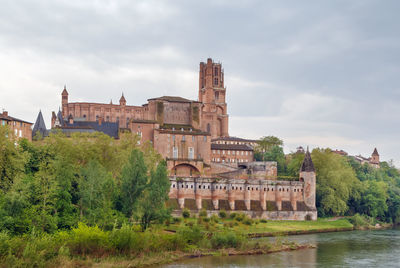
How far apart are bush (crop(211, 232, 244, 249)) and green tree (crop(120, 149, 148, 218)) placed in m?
7.37

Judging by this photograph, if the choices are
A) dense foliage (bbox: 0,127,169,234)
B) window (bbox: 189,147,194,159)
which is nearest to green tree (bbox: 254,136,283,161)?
window (bbox: 189,147,194,159)

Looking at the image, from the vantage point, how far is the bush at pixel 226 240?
138ft

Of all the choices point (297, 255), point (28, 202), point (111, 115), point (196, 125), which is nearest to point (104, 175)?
point (28, 202)

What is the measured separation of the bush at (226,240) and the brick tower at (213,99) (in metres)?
65.5

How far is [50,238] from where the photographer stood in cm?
3403

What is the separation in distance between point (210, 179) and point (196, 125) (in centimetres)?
2504

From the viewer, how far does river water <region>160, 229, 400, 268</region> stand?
38594mm

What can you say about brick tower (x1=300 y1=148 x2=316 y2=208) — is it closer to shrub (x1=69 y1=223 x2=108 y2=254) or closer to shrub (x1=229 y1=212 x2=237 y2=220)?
shrub (x1=229 y1=212 x2=237 y2=220)

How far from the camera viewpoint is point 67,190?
40.9 m

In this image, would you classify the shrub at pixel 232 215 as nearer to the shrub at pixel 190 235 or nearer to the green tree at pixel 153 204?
the green tree at pixel 153 204

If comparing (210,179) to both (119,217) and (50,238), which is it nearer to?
(119,217)

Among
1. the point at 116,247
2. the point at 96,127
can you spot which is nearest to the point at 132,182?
the point at 116,247

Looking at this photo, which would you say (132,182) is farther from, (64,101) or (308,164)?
(64,101)

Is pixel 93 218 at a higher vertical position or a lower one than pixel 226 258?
higher
